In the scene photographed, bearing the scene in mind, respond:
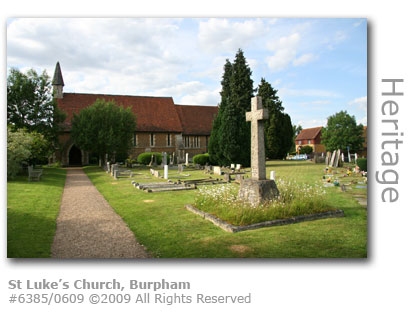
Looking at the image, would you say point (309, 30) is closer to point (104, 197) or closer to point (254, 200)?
point (254, 200)

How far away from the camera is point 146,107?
33750 millimetres

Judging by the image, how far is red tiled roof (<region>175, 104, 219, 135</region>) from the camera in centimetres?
3584

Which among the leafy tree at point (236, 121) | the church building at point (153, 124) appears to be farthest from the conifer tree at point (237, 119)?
the church building at point (153, 124)

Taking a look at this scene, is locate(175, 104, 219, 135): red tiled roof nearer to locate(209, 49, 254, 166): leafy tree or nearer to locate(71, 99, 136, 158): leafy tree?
locate(71, 99, 136, 158): leafy tree

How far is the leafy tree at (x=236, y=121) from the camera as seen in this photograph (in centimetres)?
2084

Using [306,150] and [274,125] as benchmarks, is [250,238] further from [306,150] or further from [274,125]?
[306,150]

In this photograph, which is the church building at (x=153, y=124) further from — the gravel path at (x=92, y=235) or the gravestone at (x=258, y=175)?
the gravestone at (x=258, y=175)

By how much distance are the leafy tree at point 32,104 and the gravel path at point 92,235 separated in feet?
28.6

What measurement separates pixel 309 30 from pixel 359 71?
1293 mm

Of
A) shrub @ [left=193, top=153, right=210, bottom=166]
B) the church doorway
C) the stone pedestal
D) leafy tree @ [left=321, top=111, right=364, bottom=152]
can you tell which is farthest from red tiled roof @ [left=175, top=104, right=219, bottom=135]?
the stone pedestal

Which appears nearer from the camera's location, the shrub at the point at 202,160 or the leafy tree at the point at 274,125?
the shrub at the point at 202,160

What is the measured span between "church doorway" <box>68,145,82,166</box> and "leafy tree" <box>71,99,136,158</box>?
6.61m

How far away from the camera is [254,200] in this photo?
6.25 meters
